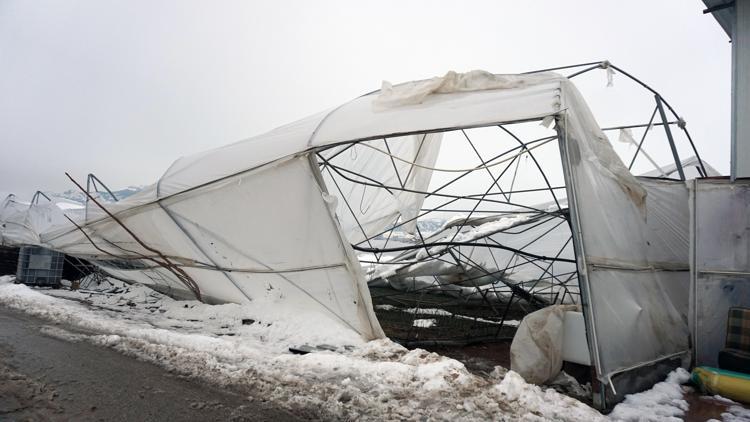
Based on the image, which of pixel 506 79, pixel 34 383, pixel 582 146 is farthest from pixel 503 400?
pixel 34 383

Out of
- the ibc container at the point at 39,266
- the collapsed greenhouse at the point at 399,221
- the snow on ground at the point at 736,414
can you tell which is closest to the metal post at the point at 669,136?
the collapsed greenhouse at the point at 399,221

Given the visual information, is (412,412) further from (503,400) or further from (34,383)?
(34,383)

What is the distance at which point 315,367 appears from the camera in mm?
4684

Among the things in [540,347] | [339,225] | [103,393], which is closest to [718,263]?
[540,347]

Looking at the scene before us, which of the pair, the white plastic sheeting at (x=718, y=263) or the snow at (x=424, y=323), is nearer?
the white plastic sheeting at (x=718, y=263)

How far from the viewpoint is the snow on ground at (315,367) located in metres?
3.63

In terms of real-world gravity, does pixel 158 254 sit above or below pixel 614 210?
below

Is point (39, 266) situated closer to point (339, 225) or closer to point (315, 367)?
point (339, 225)

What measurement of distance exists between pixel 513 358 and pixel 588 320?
3.35 feet

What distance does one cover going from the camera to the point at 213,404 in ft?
11.4

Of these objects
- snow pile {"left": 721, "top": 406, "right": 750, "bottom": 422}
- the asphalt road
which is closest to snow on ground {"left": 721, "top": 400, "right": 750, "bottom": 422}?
snow pile {"left": 721, "top": 406, "right": 750, "bottom": 422}

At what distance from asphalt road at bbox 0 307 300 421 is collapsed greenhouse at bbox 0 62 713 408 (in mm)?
2405

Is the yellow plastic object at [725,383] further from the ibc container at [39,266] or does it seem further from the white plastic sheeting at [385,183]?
the ibc container at [39,266]

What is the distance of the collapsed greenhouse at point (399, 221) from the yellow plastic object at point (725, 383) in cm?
40
